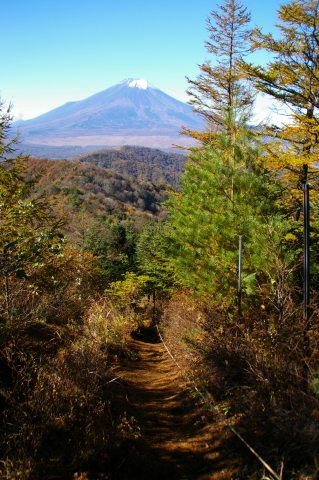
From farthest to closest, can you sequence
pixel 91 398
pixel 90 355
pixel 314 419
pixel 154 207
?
1. pixel 154 207
2. pixel 90 355
3. pixel 91 398
4. pixel 314 419

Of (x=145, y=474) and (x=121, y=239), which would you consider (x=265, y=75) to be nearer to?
(x=145, y=474)

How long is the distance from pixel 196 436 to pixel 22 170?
7.98 m

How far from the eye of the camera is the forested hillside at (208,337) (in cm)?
475

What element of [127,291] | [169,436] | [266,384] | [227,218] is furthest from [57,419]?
[127,291]

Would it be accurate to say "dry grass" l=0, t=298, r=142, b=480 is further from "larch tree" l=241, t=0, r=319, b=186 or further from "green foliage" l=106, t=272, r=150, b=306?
"green foliage" l=106, t=272, r=150, b=306

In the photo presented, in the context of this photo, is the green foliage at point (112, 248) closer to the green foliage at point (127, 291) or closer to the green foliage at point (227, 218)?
the green foliage at point (127, 291)

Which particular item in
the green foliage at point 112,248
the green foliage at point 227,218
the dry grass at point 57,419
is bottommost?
the green foliage at point 112,248

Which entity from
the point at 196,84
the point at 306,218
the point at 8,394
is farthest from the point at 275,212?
the point at 196,84

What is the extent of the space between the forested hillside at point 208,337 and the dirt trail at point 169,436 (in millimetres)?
27

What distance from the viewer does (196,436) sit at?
5922 mm

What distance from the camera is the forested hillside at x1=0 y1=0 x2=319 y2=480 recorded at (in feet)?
15.6

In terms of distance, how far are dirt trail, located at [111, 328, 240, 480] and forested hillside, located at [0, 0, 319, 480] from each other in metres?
0.03

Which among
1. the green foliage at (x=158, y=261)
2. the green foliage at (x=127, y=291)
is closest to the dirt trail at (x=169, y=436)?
the green foliage at (x=158, y=261)

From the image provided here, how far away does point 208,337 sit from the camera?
7582 millimetres
